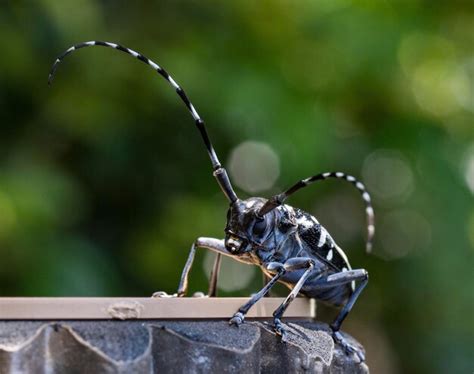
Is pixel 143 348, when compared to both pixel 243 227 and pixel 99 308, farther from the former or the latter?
pixel 243 227

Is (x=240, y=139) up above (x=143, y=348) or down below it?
above

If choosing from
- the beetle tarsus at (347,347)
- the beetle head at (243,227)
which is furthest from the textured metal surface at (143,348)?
the beetle head at (243,227)

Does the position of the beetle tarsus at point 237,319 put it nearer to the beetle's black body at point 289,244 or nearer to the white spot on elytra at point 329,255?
the beetle's black body at point 289,244

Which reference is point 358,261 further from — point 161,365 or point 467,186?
point 161,365

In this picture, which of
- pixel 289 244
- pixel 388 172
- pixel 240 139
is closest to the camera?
pixel 289 244

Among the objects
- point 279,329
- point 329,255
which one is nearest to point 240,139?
→ point 329,255

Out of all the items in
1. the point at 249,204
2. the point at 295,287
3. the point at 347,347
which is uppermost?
the point at 249,204

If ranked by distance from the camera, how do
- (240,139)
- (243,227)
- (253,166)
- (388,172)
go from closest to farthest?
(243,227) → (240,139) → (253,166) → (388,172)
